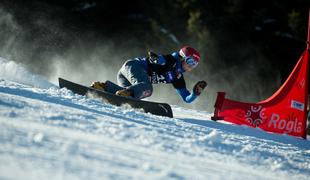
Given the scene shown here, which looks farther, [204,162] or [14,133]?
[204,162]

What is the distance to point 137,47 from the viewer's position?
722 inches

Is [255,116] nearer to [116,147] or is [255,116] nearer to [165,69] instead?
[165,69]

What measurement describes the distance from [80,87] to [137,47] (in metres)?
12.3

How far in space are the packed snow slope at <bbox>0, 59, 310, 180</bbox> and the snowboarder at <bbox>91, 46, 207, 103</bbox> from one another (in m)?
1.10

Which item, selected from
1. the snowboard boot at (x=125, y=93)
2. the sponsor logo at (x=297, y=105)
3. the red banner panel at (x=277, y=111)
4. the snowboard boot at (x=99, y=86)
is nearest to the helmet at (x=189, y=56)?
the red banner panel at (x=277, y=111)

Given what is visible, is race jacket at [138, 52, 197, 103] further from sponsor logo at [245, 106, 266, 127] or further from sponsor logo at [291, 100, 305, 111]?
sponsor logo at [291, 100, 305, 111]

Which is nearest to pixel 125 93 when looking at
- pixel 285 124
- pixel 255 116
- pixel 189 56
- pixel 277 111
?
pixel 189 56

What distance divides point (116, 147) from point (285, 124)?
347 centimetres

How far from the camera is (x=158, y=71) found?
263 inches

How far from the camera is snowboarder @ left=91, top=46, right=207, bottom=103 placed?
20.9 feet

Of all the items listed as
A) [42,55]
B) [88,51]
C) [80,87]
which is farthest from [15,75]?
[88,51]

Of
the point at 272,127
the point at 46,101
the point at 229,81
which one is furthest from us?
the point at 229,81

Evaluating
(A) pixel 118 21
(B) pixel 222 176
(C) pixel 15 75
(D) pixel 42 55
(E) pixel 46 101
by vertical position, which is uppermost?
(A) pixel 118 21

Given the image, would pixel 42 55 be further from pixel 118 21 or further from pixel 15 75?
pixel 15 75
